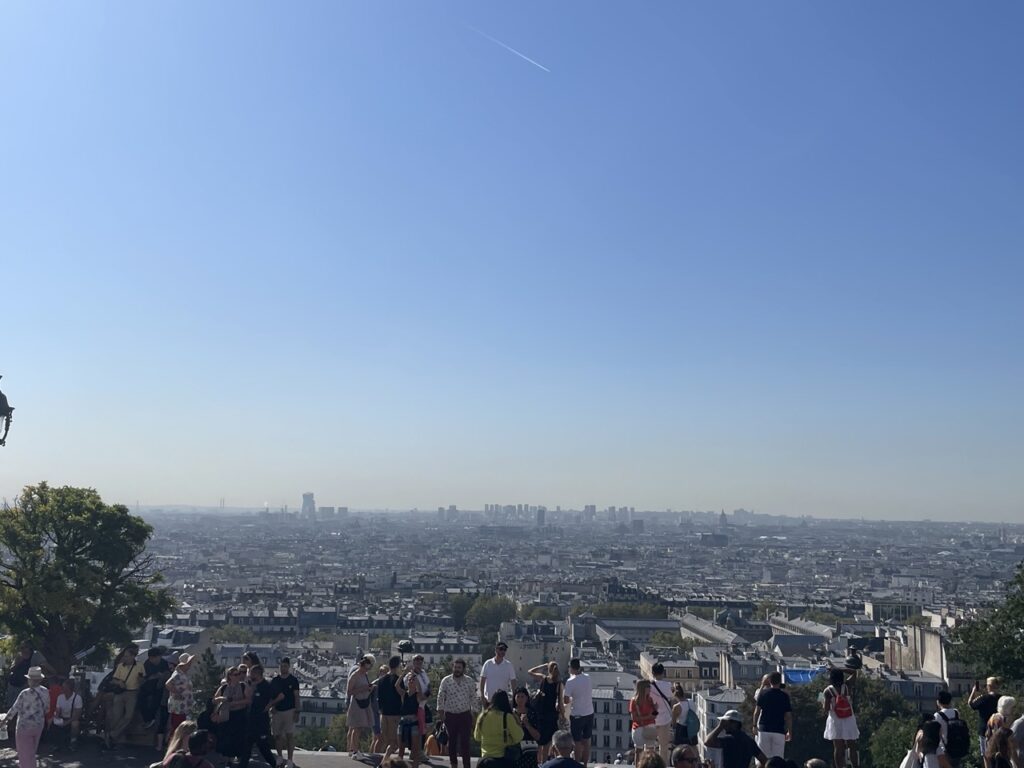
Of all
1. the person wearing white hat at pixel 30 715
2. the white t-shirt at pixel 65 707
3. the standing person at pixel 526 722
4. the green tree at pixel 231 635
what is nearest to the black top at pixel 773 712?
the standing person at pixel 526 722

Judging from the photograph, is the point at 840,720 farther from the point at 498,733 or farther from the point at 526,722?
the point at 498,733

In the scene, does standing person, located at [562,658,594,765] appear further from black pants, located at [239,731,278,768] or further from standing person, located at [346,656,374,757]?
black pants, located at [239,731,278,768]

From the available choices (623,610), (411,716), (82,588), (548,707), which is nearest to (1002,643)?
(548,707)

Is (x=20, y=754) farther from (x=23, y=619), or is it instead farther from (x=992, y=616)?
(x=992, y=616)

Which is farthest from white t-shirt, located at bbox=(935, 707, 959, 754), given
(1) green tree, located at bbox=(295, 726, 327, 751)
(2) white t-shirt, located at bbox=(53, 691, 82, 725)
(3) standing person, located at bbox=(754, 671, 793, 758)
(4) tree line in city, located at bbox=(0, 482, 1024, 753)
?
(1) green tree, located at bbox=(295, 726, 327, 751)

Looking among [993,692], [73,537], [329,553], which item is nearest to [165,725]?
[993,692]

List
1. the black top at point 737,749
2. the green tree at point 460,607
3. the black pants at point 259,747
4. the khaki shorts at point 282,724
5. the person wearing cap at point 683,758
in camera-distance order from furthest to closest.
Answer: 1. the green tree at point 460,607
2. the khaki shorts at point 282,724
3. the black pants at point 259,747
4. the black top at point 737,749
5. the person wearing cap at point 683,758

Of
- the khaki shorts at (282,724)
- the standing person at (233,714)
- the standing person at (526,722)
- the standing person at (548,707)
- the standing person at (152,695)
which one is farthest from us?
the standing person at (152,695)

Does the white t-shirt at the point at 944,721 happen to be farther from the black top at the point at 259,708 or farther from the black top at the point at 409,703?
the black top at the point at 259,708
